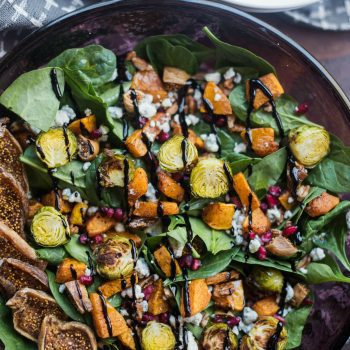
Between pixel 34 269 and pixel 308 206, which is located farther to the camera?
pixel 308 206

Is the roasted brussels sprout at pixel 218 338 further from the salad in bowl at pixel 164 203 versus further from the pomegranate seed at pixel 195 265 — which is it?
the pomegranate seed at pixel 195 265

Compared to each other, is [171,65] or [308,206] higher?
[171,65]

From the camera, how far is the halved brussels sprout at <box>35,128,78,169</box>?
2.87m

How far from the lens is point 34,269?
2.85 m

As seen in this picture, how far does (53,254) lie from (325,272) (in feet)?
3.88

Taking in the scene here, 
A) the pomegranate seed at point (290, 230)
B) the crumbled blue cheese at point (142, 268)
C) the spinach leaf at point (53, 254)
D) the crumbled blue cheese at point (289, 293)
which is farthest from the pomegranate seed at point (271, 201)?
the spinach leaf at point (53, 254)

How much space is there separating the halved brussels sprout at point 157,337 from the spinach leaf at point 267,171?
0.72m

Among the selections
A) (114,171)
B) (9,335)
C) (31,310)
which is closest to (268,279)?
(114,171)

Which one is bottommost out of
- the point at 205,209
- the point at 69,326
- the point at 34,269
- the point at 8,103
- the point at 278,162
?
the point at 69,326

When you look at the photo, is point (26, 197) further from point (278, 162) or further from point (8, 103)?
point (278, 162)

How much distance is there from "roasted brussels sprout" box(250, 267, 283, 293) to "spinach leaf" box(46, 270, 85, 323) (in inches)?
30.7

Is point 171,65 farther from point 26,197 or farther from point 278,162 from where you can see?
point 26,197

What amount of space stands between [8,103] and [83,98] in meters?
0.32

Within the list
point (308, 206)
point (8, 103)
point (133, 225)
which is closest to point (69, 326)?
point (133, 225)
